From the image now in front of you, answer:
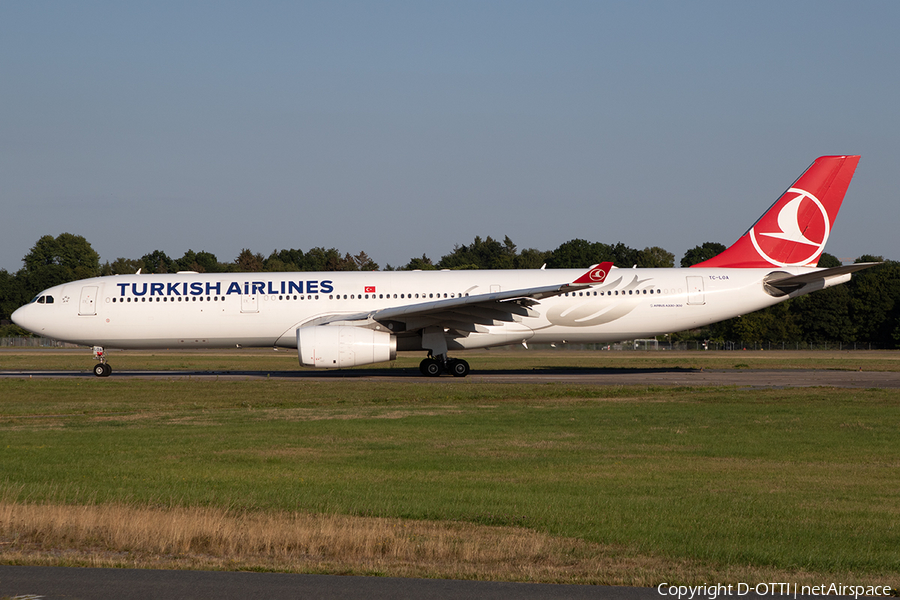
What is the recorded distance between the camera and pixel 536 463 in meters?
10.8

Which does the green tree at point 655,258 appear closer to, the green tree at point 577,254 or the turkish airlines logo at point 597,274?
the green tree at point 577,254

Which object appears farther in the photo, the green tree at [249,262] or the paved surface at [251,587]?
the green tree at [249,262]

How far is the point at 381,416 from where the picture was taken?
16078 mm

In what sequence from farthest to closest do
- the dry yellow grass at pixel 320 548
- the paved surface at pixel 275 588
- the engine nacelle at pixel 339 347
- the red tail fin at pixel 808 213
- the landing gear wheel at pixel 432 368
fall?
the red tail fin at pixel 808 213 < the landing gear wheel at pixel 432 368 < the engine nacelle at pixel 339 347 < the dry yellow grass at pixel 320 548 < the paved surface at pixel 275 588

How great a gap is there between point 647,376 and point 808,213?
27.1 feet

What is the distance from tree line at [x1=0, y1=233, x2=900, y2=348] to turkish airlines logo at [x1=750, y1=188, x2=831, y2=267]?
31229mm

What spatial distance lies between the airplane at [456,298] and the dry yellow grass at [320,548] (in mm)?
19038

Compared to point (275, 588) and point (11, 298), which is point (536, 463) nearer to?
point (275, 588)

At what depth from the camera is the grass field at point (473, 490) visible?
648cm

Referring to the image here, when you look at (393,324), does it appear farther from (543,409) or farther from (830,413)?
(830,413)

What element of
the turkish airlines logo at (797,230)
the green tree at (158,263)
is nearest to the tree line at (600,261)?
the green tree at (158,263)

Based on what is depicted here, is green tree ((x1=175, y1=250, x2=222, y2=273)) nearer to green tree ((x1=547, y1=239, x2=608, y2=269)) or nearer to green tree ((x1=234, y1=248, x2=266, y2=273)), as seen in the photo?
green tree ((x1=234, y1=248, x2=266, y2=273))

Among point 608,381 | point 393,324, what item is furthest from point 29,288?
point 608,381

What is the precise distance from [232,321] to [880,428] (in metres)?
20.0
